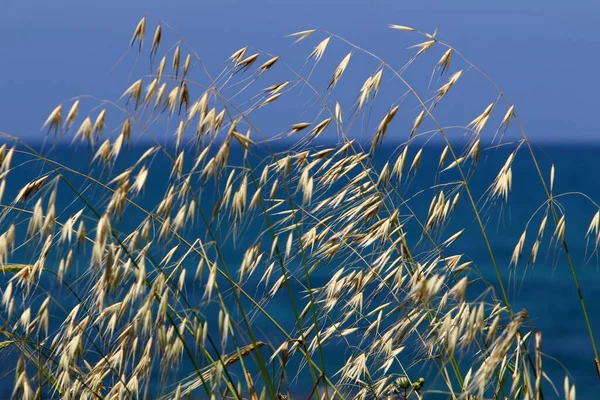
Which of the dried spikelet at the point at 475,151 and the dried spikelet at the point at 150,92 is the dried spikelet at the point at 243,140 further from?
the dried spikelet at the point at 475,151

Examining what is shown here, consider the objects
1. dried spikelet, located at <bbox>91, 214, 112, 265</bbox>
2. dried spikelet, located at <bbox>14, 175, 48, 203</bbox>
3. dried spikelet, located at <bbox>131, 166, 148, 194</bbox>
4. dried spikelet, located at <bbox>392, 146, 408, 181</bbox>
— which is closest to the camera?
dried spikelet, located at <bbox>91, 214, 112, 265</bbox>

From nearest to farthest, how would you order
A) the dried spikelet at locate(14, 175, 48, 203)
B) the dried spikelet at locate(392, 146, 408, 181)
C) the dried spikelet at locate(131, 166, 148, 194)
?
the dried spikelet at locate(131, 166, 148, 194) < the dried spikelet at locate(14, 175, 48, 203) < the dried spikelet at locate(392, 146, 408, 181)

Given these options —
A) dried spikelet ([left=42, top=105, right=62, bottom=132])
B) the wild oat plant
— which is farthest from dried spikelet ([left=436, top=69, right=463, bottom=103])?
dried spikelet ([left=42, top=105, right=62, bottom=132])

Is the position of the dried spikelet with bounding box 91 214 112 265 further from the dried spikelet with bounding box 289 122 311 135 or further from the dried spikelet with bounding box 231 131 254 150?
the dried spikelet with bounding box 289 122 311 135

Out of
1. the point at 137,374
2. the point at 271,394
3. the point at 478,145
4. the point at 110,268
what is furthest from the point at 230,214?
the point at 478,145

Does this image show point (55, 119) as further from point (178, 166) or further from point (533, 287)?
point (533, 287)

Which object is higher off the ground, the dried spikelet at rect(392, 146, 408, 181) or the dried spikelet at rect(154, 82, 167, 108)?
the dried spikelet at rect(154, 82, 167, 108)

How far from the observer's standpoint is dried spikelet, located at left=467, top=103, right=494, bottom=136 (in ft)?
6.21

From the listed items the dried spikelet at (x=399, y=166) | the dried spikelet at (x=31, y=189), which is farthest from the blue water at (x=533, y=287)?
the dried spikelet at (x=399, y=166)

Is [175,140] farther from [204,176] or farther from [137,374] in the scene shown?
[137,374]

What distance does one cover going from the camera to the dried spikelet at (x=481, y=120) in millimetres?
1894

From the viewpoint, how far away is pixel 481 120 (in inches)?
76.0

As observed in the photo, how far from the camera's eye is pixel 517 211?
30703mm

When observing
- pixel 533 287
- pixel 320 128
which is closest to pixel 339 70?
pixel 320 128
